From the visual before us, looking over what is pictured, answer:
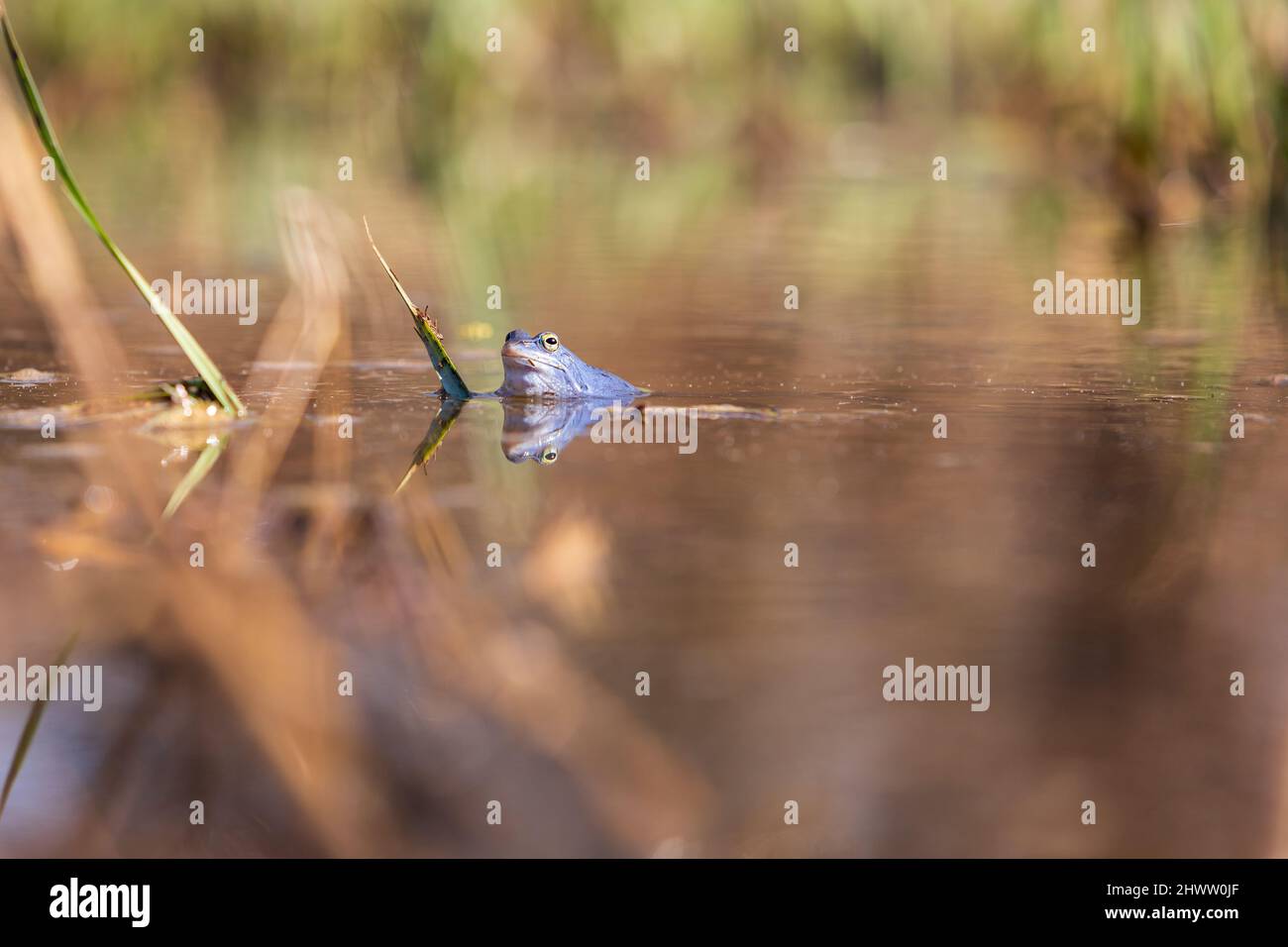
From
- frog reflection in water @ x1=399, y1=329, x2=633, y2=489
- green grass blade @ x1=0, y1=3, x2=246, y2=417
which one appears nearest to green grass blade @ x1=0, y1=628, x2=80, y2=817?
green grass blade @ x1=0, y1=3, x2=246, y2=417

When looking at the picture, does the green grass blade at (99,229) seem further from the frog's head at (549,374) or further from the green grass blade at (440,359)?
the frog's head at (549,374)

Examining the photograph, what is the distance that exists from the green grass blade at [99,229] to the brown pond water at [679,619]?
0.13 meters

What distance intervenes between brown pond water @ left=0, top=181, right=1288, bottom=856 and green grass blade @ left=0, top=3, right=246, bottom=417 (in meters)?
0.13

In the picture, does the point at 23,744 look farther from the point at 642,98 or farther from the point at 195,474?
the point at 642,98

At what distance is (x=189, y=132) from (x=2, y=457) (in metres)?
12.3

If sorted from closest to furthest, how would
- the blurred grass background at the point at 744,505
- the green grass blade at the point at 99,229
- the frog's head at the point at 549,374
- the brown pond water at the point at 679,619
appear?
the brown pond water at the point at 679,619
the blurred grass background at the point at 744,505
the green grass blade at the point at 99,229
the frog's head at the point at 549,374

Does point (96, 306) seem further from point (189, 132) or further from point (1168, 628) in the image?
point (189, 132)

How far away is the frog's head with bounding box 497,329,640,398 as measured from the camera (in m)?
4.79

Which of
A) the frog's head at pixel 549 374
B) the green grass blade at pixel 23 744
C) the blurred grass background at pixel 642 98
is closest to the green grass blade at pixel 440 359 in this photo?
the frog's head at pixel 549 374

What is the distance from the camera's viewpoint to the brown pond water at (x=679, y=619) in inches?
88.9

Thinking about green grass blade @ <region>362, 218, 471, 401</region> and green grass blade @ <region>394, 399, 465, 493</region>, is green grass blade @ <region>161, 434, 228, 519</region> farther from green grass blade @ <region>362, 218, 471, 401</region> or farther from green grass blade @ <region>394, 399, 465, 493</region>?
green grass blade @ <region>362, 218, 471, 401</region>

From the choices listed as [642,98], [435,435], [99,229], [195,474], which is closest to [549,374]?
[435,435]

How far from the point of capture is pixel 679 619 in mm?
2877
